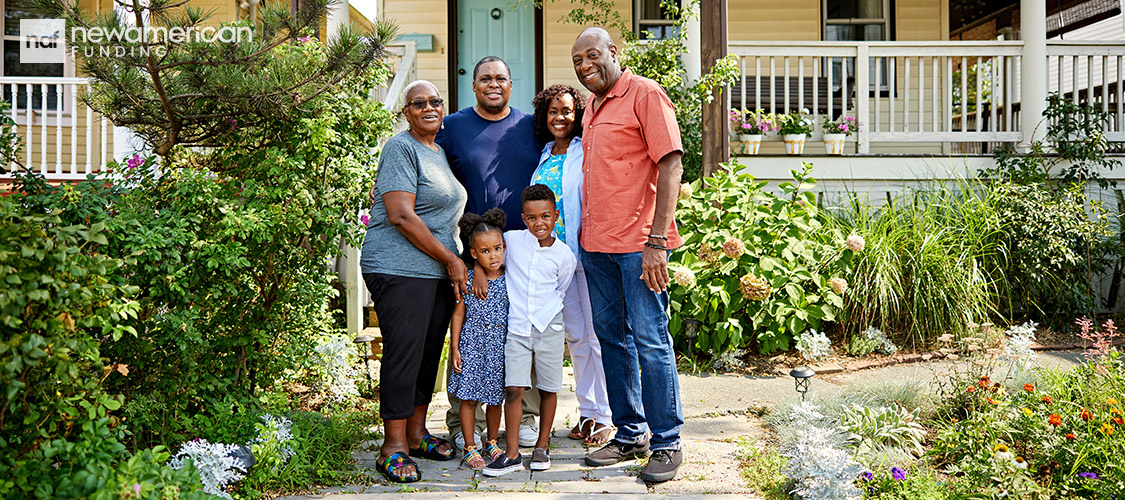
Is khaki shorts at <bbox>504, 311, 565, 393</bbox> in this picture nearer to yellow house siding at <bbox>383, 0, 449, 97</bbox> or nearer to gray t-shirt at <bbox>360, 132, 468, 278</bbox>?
gray t-shirt at <bbox>360, 132, 468, 278</bbox>

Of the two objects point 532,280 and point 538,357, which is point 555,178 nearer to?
point 532,280

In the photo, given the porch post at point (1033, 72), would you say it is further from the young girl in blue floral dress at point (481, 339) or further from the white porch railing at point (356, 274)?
the young girl in blue floral dress at point (481, 339)

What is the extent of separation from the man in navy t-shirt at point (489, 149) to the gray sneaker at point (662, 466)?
3.94 feet

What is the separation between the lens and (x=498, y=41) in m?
9.66

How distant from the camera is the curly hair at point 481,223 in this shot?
3.57 meters

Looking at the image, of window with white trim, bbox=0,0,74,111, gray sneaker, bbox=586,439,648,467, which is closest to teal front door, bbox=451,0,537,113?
window with white trim, bbox=0,0,74,111

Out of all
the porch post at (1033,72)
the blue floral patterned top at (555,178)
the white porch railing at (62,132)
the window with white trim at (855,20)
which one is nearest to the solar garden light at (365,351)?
the blue floral patterned top at (555,178)

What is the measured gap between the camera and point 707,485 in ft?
11.1

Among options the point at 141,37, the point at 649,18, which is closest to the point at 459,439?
the point at 141,37

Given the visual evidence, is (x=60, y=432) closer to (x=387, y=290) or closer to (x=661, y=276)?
(x=387, y=290)

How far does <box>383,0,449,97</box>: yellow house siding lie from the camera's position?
31.0 feet

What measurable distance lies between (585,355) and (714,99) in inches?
135

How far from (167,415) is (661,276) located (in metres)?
2.02

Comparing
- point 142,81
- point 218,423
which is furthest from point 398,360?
point 142,81
